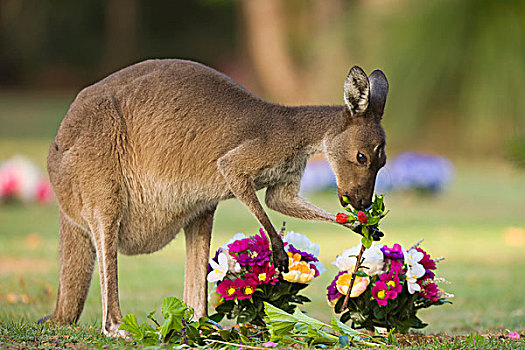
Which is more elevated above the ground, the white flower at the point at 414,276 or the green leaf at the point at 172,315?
the white flower at the point at 414,276

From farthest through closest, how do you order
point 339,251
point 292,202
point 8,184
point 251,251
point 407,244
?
point 8,184 → point 407,244 → point 339,251 → point 292,202 → point 251,251

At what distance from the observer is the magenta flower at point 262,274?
3910 millimetres

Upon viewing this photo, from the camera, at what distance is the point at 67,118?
4324mm

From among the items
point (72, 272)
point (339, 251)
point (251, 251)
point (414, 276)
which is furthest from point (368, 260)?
point (339, 251)

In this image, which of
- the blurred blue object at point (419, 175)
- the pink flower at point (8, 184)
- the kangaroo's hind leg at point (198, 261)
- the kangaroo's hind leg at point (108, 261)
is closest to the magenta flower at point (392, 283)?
the kangaroo's hind leg at point (198, 261)

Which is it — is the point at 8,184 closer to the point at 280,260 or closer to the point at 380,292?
the point at 280,260

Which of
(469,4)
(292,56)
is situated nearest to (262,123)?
(469,4)

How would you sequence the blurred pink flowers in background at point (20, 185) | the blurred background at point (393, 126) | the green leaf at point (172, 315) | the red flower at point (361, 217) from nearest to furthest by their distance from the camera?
the green leaf at point (172, 315)
the red flower at point (361, 217)
the blurred background at point (393, 126)
the blurred pink flowers in background at point (20, 185)

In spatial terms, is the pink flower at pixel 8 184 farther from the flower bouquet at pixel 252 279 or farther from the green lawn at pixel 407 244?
the flower bouquet at pixel 252 279

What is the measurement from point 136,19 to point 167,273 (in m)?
17.3

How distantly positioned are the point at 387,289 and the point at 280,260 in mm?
528

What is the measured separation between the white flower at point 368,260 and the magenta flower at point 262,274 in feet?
1.13

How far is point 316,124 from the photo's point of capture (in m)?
4.09

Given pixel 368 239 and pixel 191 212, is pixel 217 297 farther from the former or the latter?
pixel 368 239
